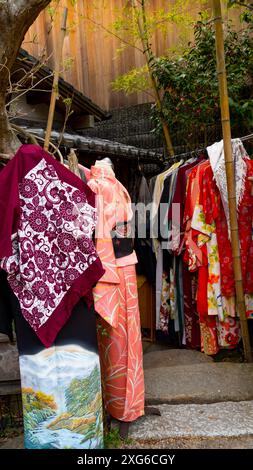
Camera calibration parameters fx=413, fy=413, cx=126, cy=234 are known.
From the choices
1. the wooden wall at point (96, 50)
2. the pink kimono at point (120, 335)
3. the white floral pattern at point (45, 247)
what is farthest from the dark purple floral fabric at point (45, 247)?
the wooden wall at point (96, 50)

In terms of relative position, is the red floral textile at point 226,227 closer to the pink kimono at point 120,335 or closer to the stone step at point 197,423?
the stone step at point 197,423

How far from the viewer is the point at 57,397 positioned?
2.56 metres

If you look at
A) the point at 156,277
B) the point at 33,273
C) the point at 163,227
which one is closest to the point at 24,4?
the point at 33,273

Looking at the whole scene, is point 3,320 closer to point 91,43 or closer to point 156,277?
point 156,277

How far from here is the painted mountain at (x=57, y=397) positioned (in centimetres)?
256

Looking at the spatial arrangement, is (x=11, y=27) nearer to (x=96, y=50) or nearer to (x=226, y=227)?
(x=226, y=227)

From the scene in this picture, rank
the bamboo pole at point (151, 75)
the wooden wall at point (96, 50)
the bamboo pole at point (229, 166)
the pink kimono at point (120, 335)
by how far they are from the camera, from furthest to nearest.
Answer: the wooden wall at point (96, 50) < the bamboo pole at point (151, 75) < the bamboo pole at point (229, 166) < the pink kimono at point (120, 335)

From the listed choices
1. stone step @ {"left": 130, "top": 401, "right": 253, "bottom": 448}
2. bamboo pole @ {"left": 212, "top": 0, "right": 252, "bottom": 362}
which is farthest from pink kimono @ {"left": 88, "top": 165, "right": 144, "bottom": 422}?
bamboo pole @ {"left": 212, "top": 0, "right": 252, "bottom": 362}

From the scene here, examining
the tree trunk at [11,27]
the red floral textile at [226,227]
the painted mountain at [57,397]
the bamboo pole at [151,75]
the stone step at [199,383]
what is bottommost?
the stone step at [199,383]

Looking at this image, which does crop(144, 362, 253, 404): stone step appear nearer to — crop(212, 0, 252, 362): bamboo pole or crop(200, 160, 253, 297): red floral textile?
crop(212, 0, 252, 362): bamboo pole

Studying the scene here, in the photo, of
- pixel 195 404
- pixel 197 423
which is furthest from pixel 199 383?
pixel 197 423

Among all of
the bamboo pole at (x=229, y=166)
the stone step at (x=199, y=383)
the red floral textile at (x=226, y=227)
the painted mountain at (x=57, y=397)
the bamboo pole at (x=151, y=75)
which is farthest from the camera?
the bamboo pole at (x=151, y=75)

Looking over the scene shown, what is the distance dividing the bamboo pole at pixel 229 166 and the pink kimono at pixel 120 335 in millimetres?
1315

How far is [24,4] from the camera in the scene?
8.31ft
